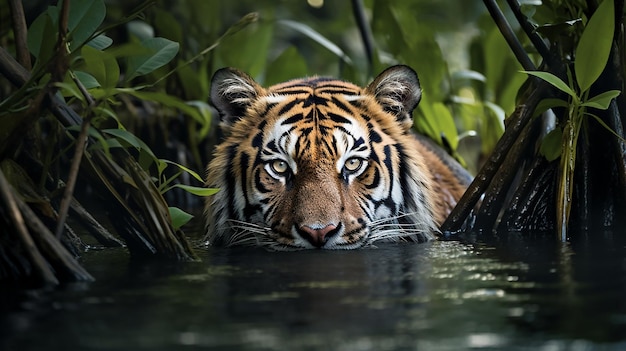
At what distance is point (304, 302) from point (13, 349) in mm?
858

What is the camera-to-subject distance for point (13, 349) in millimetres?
2320

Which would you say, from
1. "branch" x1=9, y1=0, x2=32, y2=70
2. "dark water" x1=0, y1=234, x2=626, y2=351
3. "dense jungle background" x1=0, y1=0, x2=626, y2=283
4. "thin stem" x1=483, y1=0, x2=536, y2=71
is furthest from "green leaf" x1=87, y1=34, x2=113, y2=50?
"thin stem" x1=483, y1=0, x2=536, y2=71

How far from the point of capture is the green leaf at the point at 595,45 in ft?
13.5

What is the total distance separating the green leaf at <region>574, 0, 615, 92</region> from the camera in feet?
13.5

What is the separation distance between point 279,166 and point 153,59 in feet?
2.95

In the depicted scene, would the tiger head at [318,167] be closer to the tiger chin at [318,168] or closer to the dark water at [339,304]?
the tiger chin at [318,168]

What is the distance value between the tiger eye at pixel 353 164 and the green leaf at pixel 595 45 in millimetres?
973

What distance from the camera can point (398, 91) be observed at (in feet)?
15.5

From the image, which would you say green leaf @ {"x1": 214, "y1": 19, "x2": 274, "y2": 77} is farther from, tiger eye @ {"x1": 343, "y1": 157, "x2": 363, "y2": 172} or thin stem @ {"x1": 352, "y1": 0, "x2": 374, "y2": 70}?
tiger eye @ {"x1": 343, "y1": 157, "x2": 363, "y2": 172}

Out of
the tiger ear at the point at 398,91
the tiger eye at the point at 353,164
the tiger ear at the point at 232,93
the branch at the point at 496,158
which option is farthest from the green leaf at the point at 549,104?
the tiger ear at the point at 232,93

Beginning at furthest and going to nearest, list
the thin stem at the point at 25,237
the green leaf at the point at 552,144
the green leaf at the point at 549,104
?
1. the green leaf at the point at 552,144
2. the green leaf at the point at 549,104
3. the thin stem at the point at 25,237

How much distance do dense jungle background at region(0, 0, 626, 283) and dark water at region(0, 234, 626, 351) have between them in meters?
0.27

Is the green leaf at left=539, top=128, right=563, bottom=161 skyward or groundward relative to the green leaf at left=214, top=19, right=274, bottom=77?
groundward

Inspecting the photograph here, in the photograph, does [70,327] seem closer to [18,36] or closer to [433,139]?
[18,36]
